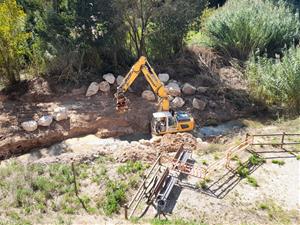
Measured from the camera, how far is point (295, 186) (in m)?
13.4

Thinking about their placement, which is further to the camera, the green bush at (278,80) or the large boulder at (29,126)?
the green bush at (278,80)

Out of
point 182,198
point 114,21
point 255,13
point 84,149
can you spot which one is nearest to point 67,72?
point 114,21

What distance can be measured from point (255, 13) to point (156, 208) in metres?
14.3

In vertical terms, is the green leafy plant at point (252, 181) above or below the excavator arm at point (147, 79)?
below

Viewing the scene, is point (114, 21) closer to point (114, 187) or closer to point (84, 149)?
point (84, 149)

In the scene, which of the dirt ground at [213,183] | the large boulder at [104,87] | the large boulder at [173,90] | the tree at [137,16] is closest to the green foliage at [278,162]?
the dirt ground at [213,183]

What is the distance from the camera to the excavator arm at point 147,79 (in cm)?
1658

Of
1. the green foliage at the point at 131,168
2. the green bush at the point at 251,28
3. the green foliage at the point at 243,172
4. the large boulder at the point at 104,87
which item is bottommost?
the green foliage at the point at 243,172

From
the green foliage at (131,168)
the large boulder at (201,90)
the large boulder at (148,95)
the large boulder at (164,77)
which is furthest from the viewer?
the large boulder at (164,77)

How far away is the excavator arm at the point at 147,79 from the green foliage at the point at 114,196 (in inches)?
181

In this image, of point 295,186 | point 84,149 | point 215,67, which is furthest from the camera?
point 215,67

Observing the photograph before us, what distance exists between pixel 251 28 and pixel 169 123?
8.46 metres

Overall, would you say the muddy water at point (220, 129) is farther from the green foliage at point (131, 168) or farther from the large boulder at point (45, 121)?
the large boulder at point (45, 121)

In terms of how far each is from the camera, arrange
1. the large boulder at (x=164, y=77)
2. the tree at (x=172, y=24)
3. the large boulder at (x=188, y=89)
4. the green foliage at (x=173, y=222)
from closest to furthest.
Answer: the green foliage at (x=173, y=222) < the tree at (x=172, y=24) < the large boulder at (x=188, y=89) < the large boulder at (x=164, y=77)
